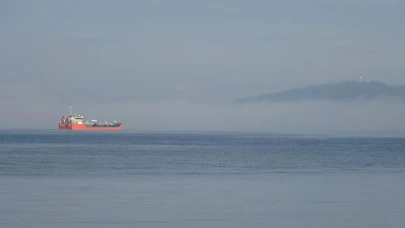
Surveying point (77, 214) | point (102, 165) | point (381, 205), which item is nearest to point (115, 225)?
point (77, 214)

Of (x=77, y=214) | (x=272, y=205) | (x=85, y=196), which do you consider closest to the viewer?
(x=77, y=214)

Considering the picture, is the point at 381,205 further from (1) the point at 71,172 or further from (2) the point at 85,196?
(1) the point at 71,172

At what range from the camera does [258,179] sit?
37000mm

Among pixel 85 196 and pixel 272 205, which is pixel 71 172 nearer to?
pixel 85 196

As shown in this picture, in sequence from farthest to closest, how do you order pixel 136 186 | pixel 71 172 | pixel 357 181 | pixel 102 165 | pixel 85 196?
pixel 102 165, pixel 71 172, pixel 357 181, pixel 136 186, pixel 85 196

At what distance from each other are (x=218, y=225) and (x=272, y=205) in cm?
479

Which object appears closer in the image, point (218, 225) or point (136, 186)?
point (218, 225)

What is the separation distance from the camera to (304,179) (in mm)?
37125

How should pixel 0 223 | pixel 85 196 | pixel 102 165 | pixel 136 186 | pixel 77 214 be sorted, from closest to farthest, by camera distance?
1. pixel 0 223
2. pixel 77 214
3. pixel 85 196
4. pixel 136 186
5. pixel 102 165

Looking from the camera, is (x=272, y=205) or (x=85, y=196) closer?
(x=272, y=205)

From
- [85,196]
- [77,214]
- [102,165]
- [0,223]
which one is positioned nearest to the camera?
[0,223]

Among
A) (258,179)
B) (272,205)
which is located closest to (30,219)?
(272,205)

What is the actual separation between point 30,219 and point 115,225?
2613 millimetres

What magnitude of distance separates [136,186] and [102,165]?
16682 mm
